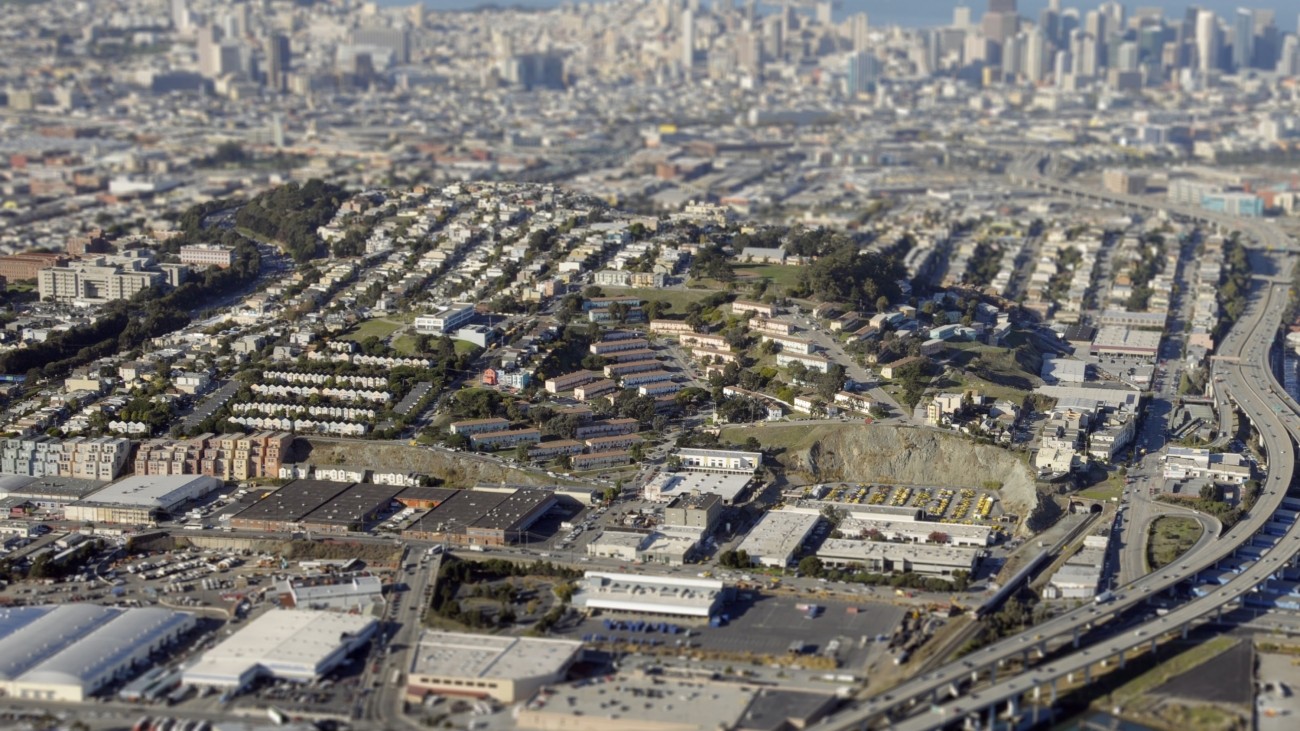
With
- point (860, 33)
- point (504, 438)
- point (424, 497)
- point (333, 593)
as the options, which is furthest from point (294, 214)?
point (860, 33)

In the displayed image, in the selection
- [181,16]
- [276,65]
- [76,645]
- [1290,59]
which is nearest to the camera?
[76,645]

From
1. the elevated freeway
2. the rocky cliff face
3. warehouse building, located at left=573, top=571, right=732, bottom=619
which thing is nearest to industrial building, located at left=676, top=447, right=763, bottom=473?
the rocky cliff face

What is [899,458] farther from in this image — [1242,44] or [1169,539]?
[1242,44]

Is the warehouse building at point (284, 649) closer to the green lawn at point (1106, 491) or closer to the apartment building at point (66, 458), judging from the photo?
the apartment building at point (66, 458)

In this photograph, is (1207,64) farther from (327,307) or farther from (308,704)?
(308,704)

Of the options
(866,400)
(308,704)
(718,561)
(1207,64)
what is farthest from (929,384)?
(1207,64)

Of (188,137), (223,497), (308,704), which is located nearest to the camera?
(308,704)

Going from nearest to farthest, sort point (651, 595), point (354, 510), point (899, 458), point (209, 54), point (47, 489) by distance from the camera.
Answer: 1. point (651, 595)
2. point (354, 510)
3. point (47, 489)
4. point (899, 458)
5. point (209, 54)
